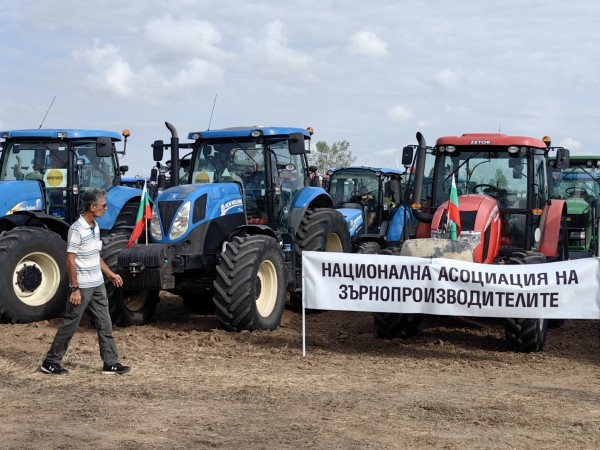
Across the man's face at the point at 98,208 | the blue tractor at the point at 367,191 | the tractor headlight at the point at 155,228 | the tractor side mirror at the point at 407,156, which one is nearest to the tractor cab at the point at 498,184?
the tractor side mirror at the point at 407,156

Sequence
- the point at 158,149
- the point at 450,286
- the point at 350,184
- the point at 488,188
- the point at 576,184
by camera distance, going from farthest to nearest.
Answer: the point at 350,184
the point at 576,184
the point at 158,149
the point at 488,188
the point at 450,286

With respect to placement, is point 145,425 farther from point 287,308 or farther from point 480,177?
point 287,308

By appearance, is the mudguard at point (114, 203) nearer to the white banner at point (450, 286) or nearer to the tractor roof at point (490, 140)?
the white banner at point (450, 286)

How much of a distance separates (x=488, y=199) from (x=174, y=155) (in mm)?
4071

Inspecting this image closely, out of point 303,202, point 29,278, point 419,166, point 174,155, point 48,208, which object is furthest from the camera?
point 48,208

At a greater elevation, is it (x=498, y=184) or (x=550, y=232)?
(x=498, y=184)

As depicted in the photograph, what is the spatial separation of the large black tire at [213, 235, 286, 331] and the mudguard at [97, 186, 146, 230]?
2.82 m

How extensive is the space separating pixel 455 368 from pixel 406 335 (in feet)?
4.82

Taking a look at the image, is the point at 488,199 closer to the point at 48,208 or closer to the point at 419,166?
the point at 419,166

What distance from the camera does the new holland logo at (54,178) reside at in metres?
12.9

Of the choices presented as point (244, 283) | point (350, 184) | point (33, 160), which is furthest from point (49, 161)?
point (350, 184)

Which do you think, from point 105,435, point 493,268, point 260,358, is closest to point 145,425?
point 105,435

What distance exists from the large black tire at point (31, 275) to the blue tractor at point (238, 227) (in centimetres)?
148

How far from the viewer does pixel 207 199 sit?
11367mm
